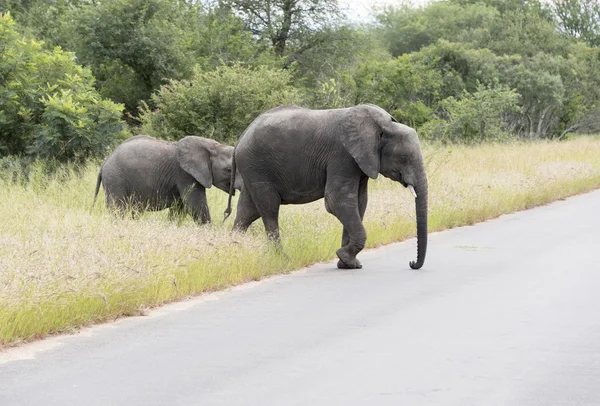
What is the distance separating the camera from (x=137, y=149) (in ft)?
50.1

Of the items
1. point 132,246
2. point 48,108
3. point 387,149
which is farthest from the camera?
point 48,108

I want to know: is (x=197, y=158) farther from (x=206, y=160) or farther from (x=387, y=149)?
(x=387, y=149)

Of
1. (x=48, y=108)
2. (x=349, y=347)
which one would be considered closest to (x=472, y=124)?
(x=48, y=108)

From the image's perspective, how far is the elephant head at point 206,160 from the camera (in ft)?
48.4

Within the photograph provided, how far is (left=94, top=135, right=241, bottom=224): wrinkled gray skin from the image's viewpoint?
48.7 feet

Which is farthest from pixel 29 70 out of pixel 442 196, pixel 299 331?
pixel 299 331

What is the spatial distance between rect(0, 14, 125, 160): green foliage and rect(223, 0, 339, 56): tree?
17734mm

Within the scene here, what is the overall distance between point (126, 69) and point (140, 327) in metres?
22.3

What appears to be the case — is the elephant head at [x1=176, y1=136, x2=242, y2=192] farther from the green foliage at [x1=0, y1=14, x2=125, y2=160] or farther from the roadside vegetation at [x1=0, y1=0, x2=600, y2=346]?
the green foliage at [x1=0, y1=14, x2=125, y2=160]

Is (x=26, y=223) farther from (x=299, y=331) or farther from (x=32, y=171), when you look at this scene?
(x=32, y=171)

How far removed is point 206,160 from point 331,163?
3.28 metres

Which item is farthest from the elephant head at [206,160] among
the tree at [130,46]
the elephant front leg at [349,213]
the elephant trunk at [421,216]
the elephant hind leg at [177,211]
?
the tree at [130,46]

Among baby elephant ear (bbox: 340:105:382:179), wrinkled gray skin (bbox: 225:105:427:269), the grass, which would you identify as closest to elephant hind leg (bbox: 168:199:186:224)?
the grass

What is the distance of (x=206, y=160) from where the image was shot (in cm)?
1495
